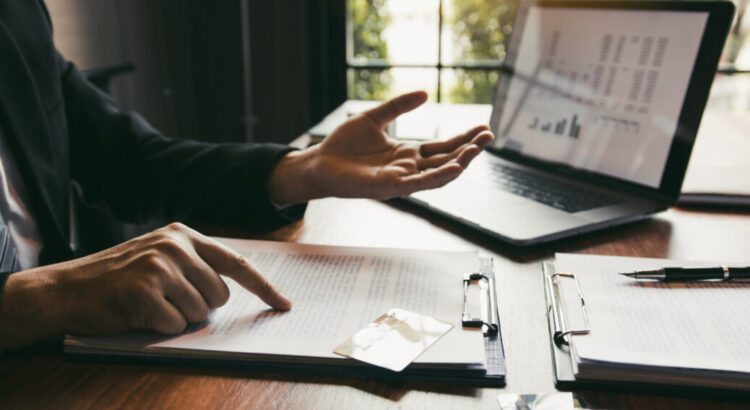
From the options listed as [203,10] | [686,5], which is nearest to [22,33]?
[686,5]

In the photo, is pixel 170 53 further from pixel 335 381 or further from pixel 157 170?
pixel 335 381

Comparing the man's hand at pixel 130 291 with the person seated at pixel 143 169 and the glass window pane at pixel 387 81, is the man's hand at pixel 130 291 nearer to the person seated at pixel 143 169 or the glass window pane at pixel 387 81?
the person seated at pixel 143 169

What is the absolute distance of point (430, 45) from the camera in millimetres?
2484

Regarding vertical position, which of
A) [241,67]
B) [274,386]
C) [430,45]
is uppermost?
[430,45]

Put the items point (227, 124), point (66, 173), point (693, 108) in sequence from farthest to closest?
1. point (227, 124)
2. point (66, 173)
3. point (693, 108)

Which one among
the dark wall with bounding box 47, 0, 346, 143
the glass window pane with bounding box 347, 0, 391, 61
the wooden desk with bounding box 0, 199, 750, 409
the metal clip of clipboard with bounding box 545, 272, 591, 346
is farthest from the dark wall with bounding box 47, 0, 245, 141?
the metal clip of clipboard with bounding box 545, 272, 591, 346

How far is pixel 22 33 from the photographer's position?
94cm

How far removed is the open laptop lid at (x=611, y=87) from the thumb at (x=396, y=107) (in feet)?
1.05

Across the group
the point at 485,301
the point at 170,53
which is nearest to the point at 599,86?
the point at 485,301

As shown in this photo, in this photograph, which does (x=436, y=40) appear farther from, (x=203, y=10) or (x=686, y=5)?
(x=686, y=5)

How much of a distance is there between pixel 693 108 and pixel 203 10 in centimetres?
217

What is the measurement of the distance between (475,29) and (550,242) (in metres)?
1.82

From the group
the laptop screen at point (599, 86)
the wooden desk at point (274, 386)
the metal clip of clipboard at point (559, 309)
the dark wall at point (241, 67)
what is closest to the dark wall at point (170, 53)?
the dark wall at point (241, 67)

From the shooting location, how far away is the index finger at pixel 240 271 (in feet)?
1.94
